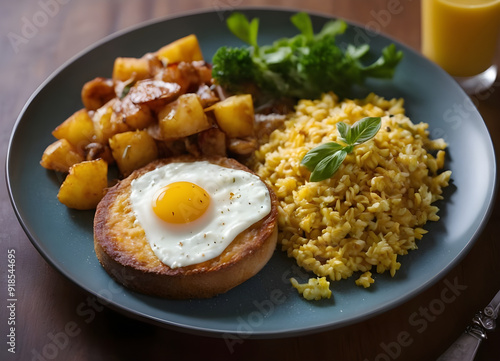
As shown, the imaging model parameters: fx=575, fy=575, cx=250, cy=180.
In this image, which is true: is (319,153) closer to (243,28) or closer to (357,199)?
(357,199)

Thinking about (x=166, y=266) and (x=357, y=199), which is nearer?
(x=166, y=266)

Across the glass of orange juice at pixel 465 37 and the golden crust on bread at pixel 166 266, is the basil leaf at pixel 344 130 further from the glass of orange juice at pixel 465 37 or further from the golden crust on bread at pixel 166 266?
the glass of orange juice at pixel 465 37

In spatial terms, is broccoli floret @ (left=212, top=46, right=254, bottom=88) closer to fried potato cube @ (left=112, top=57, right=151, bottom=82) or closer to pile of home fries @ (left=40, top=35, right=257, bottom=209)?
pile of home fries @ (left=40, top=35, right=257, bottom=209)

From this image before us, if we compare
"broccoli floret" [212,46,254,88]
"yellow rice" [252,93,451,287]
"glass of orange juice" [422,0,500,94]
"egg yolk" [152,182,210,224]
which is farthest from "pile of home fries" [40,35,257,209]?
"glass of orange juice" [422,0,500,94]

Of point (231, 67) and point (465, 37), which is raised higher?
point (231, 67)

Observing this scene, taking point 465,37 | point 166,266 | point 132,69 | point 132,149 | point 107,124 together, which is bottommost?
point 465,37

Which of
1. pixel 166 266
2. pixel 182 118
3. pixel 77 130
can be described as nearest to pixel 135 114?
pixel 182 118

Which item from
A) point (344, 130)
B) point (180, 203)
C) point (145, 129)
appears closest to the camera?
point (180, 203)
